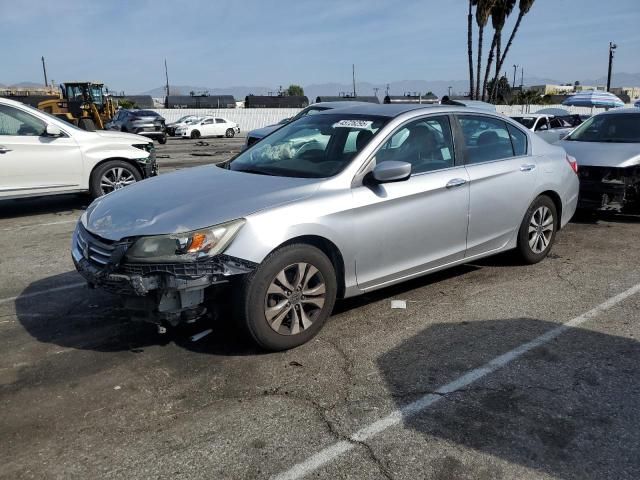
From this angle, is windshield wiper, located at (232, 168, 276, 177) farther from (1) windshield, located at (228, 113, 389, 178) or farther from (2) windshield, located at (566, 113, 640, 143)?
(2) windshield, located at (566, 113, 640, 143)

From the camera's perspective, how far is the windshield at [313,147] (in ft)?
14.4

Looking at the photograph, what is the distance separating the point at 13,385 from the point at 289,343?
1.74 m

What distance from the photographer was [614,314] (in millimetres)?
4578

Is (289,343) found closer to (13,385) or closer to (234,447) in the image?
(234,447)

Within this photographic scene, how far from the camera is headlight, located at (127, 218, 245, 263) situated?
346 cm

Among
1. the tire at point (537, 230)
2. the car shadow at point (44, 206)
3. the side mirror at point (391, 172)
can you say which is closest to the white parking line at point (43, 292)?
the side mirror at point (391, 172)

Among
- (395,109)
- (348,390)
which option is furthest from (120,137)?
(348,390)

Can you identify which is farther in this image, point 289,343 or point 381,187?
point 381,187

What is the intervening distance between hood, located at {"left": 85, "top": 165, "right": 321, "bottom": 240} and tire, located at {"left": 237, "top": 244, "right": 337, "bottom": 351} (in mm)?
391

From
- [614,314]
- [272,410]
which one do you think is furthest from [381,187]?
[614,314]

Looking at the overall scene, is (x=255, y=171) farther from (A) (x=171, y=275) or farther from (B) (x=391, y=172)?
(A) (x=171, y=275)

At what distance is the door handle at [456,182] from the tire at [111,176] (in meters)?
5.86

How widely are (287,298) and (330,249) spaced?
500 mm

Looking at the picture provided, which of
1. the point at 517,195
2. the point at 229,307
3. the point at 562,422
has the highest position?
the point at 517,195
